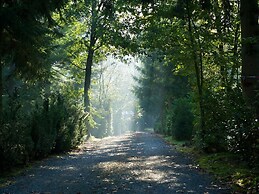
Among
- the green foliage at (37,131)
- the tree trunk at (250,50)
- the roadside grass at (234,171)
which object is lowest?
the roadside grass at (234,171)

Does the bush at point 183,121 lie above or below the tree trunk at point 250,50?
below

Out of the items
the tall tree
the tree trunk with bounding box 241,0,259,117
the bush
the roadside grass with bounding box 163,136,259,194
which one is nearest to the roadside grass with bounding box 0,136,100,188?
the tall tree

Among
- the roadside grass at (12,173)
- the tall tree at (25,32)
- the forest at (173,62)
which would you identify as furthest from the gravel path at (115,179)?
the tall tree at (25,32)

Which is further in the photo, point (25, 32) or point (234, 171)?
point (25, 32)

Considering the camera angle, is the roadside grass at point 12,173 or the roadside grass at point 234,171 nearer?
the roadside grass at point 234,171

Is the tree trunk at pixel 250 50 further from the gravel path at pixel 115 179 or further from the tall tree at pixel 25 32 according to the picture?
the tall tree at pixel 25 32

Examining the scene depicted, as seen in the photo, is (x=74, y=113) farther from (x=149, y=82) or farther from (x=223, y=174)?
(x=149, y=82)

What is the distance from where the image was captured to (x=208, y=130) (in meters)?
11.4

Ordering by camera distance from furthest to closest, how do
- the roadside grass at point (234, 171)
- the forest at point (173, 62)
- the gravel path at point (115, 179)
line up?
1. the forest at point (173, 62)
2. the gravel path at point (115, 179)
3. the roadside grass at point (234, 171)

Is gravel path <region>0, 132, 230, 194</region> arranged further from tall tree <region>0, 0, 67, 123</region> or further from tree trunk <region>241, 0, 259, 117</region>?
tall tree <region>0, 0, 67, 123</region>

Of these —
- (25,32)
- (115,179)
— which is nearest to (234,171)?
(115,179)

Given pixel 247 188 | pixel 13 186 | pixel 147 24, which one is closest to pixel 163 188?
pixel 247 188

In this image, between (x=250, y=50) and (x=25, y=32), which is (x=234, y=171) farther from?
(x=25, y=32)

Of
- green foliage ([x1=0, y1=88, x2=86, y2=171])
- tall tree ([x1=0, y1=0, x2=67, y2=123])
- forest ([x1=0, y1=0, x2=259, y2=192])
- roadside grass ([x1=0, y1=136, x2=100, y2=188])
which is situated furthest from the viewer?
tall tree ([x1=0, y1=0, x2=67, y2=123])
